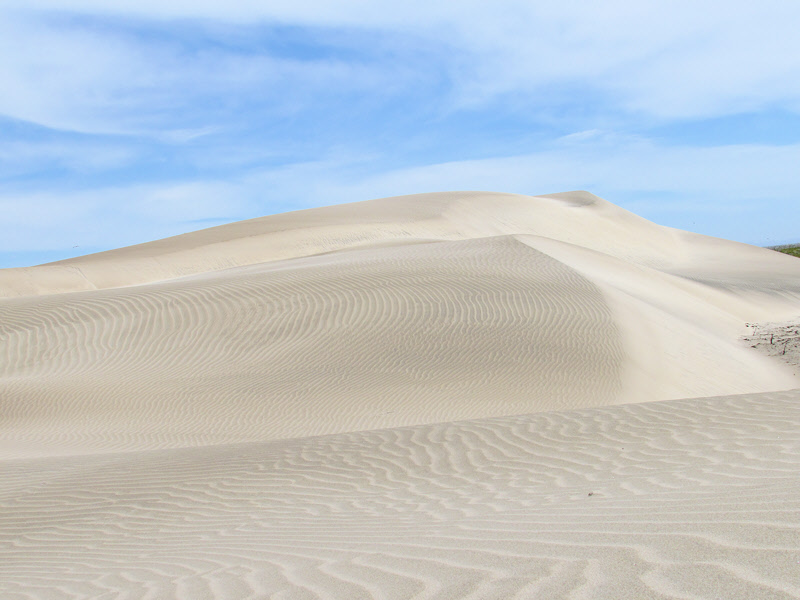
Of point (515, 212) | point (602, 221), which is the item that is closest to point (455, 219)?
point (515, 212)

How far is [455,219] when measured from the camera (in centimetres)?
5044

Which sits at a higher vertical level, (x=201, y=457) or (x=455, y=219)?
(x=455, y=219)

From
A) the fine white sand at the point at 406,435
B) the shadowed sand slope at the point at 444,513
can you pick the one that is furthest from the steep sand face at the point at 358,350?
the shadowed sand slope at the point at 444,513

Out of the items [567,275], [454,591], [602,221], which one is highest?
[602,221]

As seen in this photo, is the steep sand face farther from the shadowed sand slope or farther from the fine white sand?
the shadowed sand slope

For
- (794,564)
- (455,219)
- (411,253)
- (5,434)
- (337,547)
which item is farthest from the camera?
(455,219)

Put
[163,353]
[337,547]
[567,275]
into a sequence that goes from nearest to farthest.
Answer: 1. [337,547]
2. [163,353]
3. [567,275]

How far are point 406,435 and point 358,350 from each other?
24.6 feet

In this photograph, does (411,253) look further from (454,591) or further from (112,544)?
(454,591)

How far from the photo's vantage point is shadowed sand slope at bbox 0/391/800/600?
2.75 m

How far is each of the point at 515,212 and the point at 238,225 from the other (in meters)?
20.7

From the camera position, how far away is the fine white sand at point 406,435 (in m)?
3.17

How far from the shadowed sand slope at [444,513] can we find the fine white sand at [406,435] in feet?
0.08

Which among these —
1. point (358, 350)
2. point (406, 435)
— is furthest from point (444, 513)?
point (358, 350)
